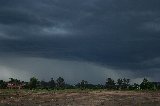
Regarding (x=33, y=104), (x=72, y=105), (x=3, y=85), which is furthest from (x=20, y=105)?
(x=3, y=85)

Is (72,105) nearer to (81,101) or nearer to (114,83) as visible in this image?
(81,101)

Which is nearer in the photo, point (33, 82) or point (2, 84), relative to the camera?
point (33, 82)

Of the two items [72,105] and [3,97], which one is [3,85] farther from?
[72,105]

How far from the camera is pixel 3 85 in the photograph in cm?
14362

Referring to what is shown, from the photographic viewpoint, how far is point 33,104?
6150cm

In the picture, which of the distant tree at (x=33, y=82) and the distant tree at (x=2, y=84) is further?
the distant tree at (x=2, y=84)

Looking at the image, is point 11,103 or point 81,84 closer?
point 11,103

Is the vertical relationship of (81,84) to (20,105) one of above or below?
above

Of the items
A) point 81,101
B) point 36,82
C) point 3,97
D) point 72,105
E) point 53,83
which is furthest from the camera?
point 53,83

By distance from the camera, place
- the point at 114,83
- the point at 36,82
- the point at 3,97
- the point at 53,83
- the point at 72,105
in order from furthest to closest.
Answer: the point at 53,83, the point at 114,83, the point at 36,82, the point at 3,97, the point at 72,105

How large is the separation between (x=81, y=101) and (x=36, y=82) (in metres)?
72.2

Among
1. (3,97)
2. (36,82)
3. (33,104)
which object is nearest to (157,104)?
(33,104)

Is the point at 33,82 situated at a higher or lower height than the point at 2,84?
higher

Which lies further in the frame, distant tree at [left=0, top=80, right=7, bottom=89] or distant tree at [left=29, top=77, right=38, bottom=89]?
distant tree at [left=0, top=80, right=7, bottom=89]
